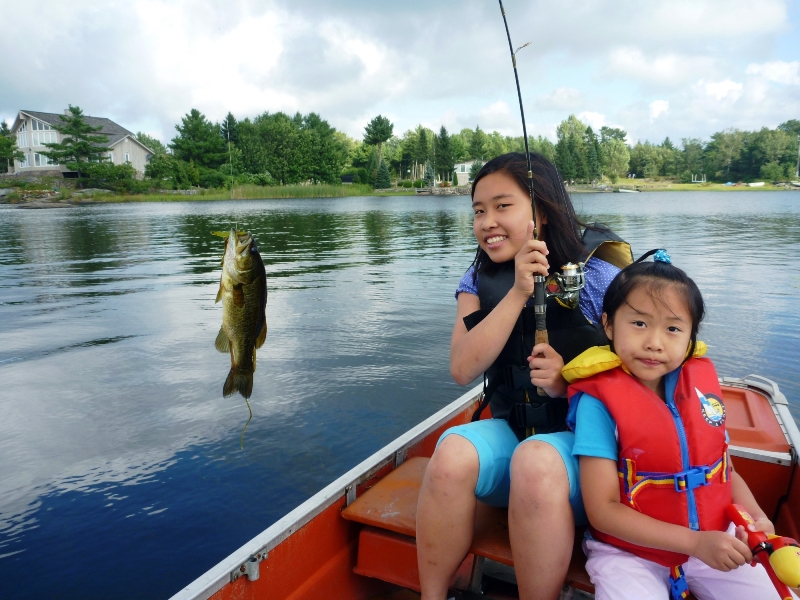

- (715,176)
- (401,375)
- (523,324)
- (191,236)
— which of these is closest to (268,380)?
(401,375)

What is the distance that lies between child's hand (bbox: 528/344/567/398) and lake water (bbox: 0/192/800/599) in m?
3.07

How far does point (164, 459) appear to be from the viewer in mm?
5500

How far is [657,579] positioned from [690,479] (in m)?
0.36

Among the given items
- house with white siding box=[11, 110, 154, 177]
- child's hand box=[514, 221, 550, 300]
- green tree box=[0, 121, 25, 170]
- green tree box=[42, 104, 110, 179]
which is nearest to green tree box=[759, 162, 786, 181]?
house with white siding box=[11, 110, 154, 177]

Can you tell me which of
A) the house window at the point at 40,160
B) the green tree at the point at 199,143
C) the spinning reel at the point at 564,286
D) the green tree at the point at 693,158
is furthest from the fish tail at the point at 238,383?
the green tree at the point at 693,158

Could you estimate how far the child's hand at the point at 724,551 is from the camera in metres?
1.82

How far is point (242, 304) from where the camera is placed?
2.54 metres

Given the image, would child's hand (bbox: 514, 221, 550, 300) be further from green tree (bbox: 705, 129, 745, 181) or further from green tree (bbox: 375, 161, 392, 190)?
green tree (bbox: 705, 129, 745, 181)

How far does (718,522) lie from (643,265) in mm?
943

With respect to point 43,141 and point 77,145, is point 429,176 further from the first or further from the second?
point 43,141

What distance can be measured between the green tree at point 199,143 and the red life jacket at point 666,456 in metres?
64.1

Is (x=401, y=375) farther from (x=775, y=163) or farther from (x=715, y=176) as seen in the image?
(x=715, y=176)

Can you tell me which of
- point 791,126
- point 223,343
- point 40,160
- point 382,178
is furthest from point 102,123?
point 791,126

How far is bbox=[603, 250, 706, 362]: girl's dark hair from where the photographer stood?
2.15 m
